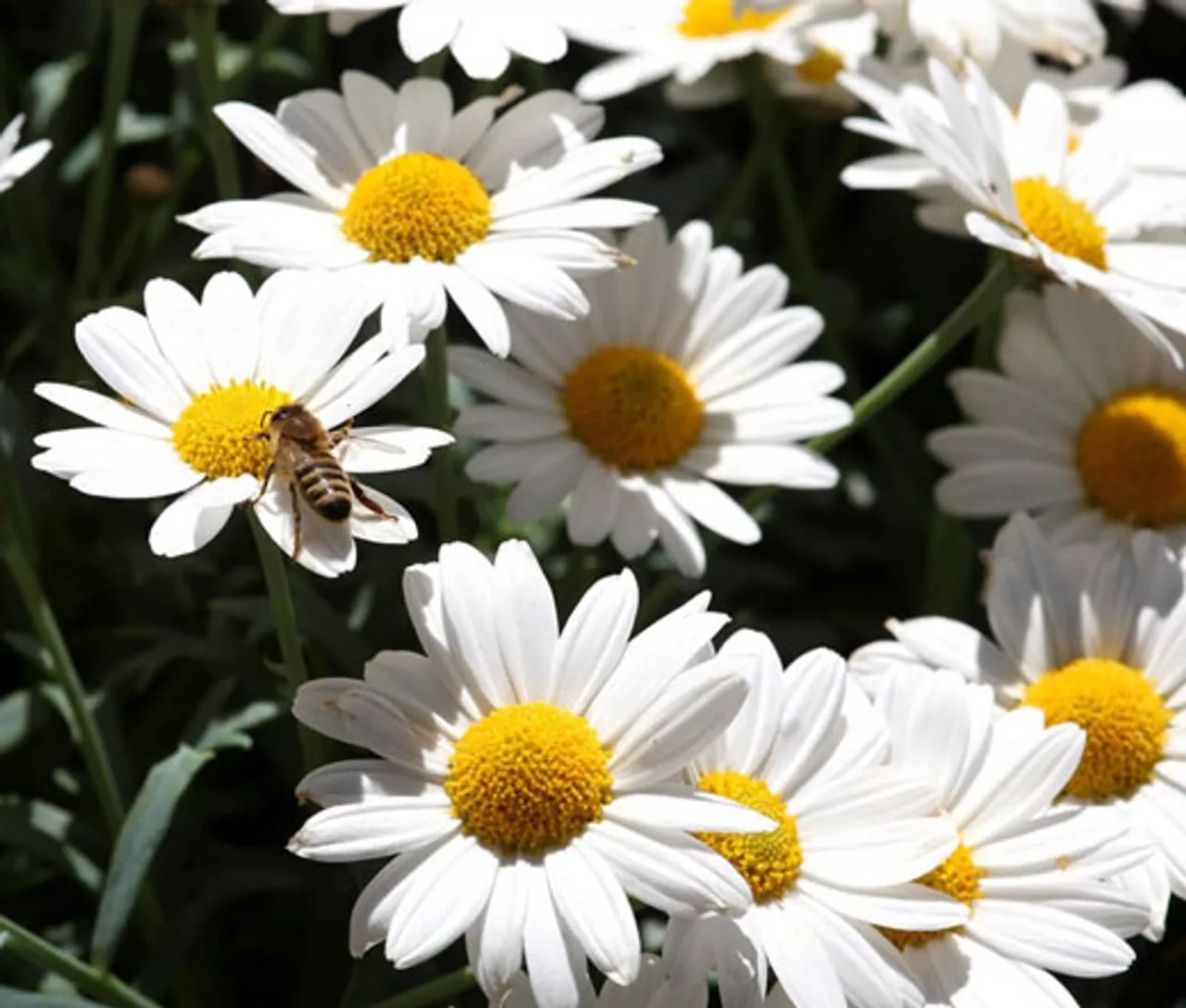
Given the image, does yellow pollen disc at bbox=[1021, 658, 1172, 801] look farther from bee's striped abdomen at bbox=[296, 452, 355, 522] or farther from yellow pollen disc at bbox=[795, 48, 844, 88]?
yellow pollen disc at bbox=[795, 48, 844, 88]

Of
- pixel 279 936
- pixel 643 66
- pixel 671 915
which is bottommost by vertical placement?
pixel 279 936

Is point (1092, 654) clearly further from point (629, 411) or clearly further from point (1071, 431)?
point (629, 411)

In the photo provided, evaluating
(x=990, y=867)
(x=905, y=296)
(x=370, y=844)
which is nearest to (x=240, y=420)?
(x=370, y=844)

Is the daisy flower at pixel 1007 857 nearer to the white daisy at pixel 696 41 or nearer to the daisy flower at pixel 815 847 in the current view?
the daisy flower at pixel 815 847

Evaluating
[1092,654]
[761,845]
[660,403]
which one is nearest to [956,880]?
[761,845]

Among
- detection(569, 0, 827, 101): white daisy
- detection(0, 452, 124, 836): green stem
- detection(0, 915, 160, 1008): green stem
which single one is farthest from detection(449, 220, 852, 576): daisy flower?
detection(0, 915, 160, 1008): green stem

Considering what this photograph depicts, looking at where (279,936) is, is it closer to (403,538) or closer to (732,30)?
(403,538)

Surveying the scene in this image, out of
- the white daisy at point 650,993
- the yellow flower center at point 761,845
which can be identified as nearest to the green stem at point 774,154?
the yellow flower center at point 761,845
